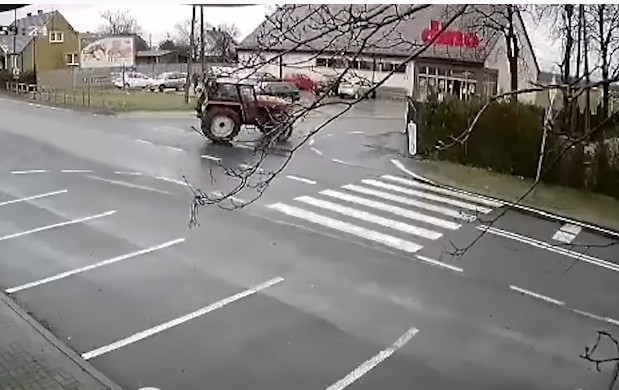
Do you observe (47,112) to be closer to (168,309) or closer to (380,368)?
(168,309)

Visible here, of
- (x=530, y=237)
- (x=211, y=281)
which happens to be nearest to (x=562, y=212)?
(x=530, y=237)

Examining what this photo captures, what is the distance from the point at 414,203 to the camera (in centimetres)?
460

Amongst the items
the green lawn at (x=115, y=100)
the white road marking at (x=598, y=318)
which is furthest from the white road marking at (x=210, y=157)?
the white road marking at (x=598, y=318)

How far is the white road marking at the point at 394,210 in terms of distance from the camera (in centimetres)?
412

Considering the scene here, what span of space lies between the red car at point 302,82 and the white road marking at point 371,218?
213cm

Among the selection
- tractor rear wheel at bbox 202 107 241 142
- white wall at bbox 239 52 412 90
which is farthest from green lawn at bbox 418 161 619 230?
white wall at bbox 239 52 412 90

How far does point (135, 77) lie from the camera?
448 centimetres

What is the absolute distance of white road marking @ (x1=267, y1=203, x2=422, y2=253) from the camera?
12.2 ft

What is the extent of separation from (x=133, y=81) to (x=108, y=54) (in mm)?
973

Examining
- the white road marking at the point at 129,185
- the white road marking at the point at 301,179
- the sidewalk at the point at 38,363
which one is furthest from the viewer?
the white road marking at the point at 301,179

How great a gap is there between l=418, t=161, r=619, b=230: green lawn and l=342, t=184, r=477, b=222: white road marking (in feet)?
1.27

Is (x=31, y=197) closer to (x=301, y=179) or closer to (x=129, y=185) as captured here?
(x=129, y=185)

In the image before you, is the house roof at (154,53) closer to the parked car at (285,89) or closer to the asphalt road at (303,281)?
the asphalt road at (303,281)

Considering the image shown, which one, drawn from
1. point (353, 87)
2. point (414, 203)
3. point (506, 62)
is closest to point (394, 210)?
point (414, 203)
